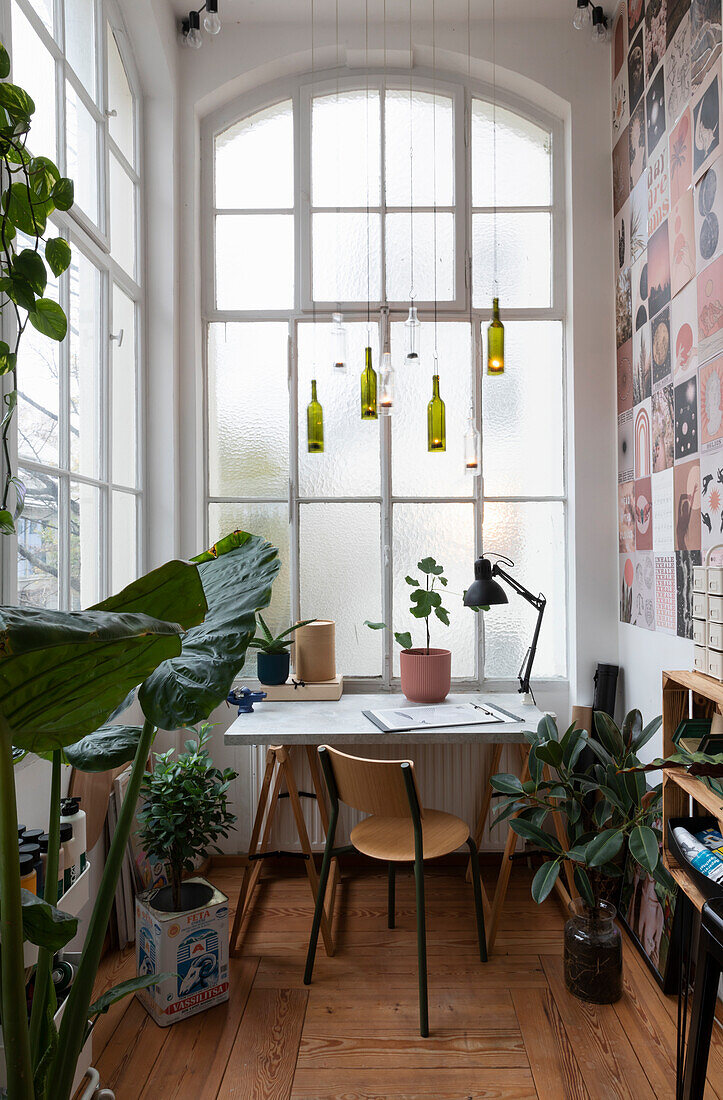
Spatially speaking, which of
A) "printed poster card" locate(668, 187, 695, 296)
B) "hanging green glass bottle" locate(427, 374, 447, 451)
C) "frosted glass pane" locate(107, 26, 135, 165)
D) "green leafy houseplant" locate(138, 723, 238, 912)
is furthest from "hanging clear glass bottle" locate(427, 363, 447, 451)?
"frosted glass pane" locate(107, 26, 135, 165)

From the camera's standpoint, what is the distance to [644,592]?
2646mm

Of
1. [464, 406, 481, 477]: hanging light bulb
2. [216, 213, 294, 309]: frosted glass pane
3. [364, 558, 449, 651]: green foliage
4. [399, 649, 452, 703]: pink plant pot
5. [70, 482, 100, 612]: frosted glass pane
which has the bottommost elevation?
[399, 649, 452, 703]: pink plant pot

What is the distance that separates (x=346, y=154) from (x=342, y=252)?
440 millimetres

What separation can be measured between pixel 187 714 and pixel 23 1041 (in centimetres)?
40

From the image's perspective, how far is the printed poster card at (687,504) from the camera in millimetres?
2156

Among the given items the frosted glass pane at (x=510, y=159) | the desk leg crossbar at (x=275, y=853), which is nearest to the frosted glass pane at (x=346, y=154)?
the frosted glass pane at (x=510, y=159)

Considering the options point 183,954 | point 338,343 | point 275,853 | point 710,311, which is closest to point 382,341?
point 338,343

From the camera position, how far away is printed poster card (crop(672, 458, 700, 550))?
7.07 feet

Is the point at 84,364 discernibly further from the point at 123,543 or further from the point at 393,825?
the point at 393,825

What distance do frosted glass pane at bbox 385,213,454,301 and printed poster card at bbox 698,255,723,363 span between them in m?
1.28

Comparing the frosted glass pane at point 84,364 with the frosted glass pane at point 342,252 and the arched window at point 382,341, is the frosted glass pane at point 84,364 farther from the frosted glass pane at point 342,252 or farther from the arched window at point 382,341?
the frosted glass pane at point 342,252

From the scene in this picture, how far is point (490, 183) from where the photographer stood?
318cm

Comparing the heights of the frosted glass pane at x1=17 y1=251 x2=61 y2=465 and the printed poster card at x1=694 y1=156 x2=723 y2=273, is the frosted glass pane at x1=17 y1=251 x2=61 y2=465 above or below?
below

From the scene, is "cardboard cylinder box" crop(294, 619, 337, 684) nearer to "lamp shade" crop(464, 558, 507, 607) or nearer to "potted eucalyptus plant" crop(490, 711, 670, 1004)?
"lamp shade" crop(464, 558, 507, 607)
